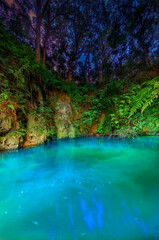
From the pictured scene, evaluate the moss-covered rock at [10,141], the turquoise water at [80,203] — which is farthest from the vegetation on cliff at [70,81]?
the turquoise water at [80,203]

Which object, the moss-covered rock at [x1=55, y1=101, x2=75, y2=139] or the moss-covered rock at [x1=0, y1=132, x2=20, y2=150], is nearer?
the moss-covered rock at [x1=0, y1=132, x2=20, y2=150]

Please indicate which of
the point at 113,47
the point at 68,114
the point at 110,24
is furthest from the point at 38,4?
the point at 113,47

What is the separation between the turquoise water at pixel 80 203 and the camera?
98 cm

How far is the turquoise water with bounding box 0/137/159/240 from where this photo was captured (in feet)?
3.22

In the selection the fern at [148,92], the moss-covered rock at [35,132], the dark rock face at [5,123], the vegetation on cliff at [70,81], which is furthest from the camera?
the moss-covered rock at [35,132]

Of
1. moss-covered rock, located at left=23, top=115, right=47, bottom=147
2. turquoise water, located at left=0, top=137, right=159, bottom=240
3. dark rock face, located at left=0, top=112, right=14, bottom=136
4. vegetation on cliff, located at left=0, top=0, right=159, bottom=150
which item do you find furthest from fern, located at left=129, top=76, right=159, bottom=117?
dark rock face, located at left=0, top=112, right=14, bottom=136

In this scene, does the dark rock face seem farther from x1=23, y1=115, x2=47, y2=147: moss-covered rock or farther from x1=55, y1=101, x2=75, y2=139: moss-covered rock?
x1=55, y1=101, x2=75, y2=139: moss-covered rock

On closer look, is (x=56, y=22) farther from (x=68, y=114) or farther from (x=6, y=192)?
(x=6, y=192)

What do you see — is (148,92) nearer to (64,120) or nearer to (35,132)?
(35,132)

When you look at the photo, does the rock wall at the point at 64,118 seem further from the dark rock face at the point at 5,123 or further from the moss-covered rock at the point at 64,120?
the dark rock face at the point at 5,123

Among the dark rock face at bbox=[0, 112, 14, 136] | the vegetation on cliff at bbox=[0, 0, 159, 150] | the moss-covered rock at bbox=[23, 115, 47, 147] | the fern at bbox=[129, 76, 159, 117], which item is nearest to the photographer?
the fern at bbox=[129, 76, 159, 117]

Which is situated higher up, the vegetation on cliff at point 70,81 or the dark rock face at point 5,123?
the vegetation on cliff at point 70,81

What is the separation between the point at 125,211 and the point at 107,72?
55.1 ft

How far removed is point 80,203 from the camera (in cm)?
134
